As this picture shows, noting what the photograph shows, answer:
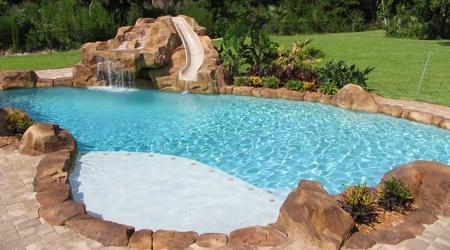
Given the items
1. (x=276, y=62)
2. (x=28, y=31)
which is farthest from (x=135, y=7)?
(x=276, y=62)

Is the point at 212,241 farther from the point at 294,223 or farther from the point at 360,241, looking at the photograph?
the point at 360,241

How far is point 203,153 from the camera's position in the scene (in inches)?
364

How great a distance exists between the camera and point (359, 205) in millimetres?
5555

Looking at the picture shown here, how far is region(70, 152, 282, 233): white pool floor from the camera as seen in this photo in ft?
20.6

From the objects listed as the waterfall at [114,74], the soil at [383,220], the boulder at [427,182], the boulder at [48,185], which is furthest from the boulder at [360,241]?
the waterfall at [114,74]

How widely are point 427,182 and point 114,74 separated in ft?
39.5

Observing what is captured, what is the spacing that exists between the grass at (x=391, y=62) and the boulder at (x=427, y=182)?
679 centimetres

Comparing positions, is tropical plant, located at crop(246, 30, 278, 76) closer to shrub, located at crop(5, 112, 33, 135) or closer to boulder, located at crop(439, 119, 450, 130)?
boulder, located at crop(439, 119, 450, 130)

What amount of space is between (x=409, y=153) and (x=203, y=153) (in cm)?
442

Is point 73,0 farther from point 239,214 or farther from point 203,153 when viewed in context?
point 239,214

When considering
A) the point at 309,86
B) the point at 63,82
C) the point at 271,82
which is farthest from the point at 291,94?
the point at 63,82

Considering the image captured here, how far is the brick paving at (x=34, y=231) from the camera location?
488cm

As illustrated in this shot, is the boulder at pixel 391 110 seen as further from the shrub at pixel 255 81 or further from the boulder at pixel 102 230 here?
the boulder at pixel 102 230

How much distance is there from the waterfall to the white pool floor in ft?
22.9
